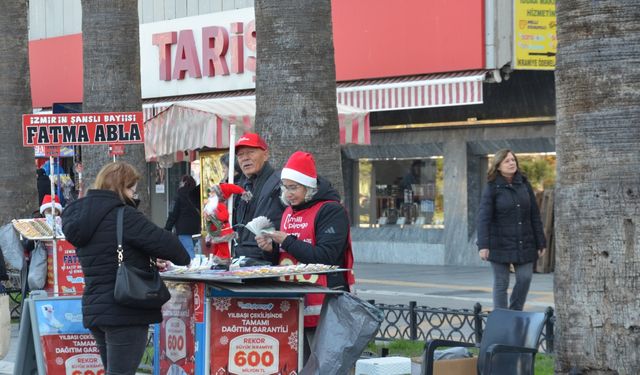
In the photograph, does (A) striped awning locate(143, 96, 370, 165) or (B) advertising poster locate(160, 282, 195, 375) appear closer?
(B) advertising poster locate(160, 282, 195, 375)

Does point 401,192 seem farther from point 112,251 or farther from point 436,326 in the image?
point 112,251

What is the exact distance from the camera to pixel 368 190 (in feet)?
77.4

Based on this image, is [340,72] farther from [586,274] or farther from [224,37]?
[586,274]

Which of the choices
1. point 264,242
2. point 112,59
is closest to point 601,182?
point 264,242

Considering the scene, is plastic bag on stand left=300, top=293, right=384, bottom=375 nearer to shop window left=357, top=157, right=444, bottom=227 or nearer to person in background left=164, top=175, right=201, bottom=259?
person in background left=164, top=175, right=201, bottom=259

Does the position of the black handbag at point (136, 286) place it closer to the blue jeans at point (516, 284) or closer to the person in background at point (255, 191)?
the person in background at point (255, 191)

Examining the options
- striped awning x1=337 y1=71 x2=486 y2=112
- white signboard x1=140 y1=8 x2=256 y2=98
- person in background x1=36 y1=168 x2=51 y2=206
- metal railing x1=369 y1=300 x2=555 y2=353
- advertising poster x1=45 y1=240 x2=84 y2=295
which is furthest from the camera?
white signboard x1=140 y1=8 x2=256 y2=98

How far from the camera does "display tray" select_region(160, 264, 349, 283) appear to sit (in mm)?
7266

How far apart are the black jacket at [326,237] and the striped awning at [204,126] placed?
871 centimetres

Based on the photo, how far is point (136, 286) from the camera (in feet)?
24.3

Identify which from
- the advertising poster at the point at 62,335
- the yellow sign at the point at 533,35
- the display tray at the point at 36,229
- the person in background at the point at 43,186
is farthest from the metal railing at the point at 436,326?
the person in background at the point at 43,186

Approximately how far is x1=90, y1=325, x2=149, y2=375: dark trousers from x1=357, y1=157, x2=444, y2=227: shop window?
1485 centimetres

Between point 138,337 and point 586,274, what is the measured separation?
257 cm

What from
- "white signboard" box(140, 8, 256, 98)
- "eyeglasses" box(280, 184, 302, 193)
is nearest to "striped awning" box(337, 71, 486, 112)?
"white signboard" box(140, 8, 256, 98)
